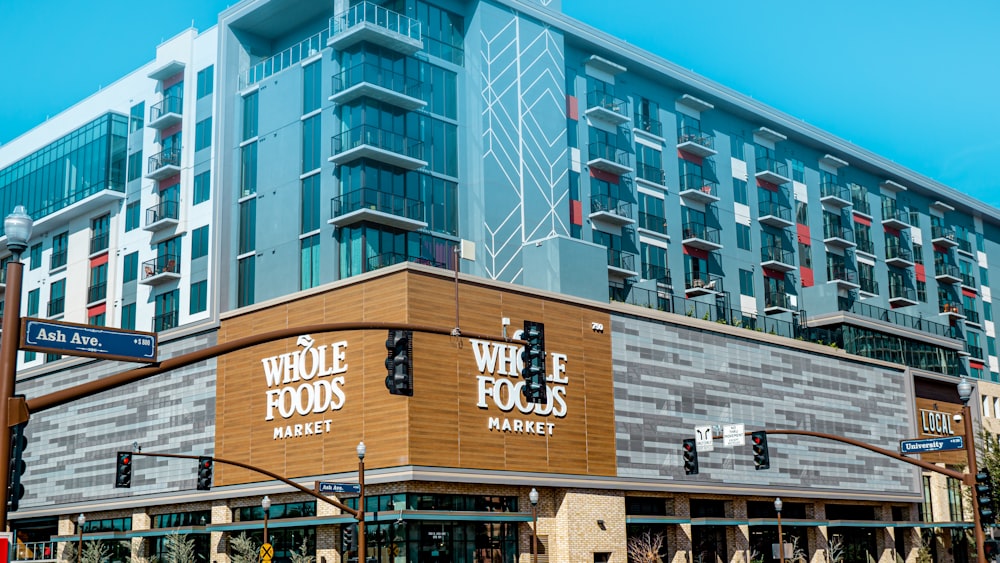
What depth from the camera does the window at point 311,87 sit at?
2388 inches

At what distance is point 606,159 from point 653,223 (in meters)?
5.79

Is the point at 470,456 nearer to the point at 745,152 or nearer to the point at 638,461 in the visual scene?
the point at 638,461

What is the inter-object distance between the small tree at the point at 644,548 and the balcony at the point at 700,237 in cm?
2272

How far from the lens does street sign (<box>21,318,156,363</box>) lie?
16.4 m

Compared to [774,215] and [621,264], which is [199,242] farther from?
[774,215]

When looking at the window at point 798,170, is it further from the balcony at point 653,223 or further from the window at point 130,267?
the window at point 130,267

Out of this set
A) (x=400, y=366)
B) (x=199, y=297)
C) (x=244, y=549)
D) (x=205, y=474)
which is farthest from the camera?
(x=199, y=297)

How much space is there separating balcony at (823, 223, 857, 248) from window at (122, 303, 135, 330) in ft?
159

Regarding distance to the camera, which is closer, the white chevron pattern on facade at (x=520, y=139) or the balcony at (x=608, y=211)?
the white chevron pattern on facade at (x=520, y=139)

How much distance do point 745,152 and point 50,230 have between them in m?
47.9

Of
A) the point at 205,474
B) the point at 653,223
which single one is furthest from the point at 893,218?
the point at 205,474

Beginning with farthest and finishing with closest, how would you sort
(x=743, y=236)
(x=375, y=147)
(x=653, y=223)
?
(x=743, y=236) < (x=653, y=223) < (x=375, y=147)

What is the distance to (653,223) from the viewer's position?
71.0 metres

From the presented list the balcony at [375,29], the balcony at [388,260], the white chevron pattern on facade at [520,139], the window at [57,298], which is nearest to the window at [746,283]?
the white chevron pattern on facade at [520,139]
